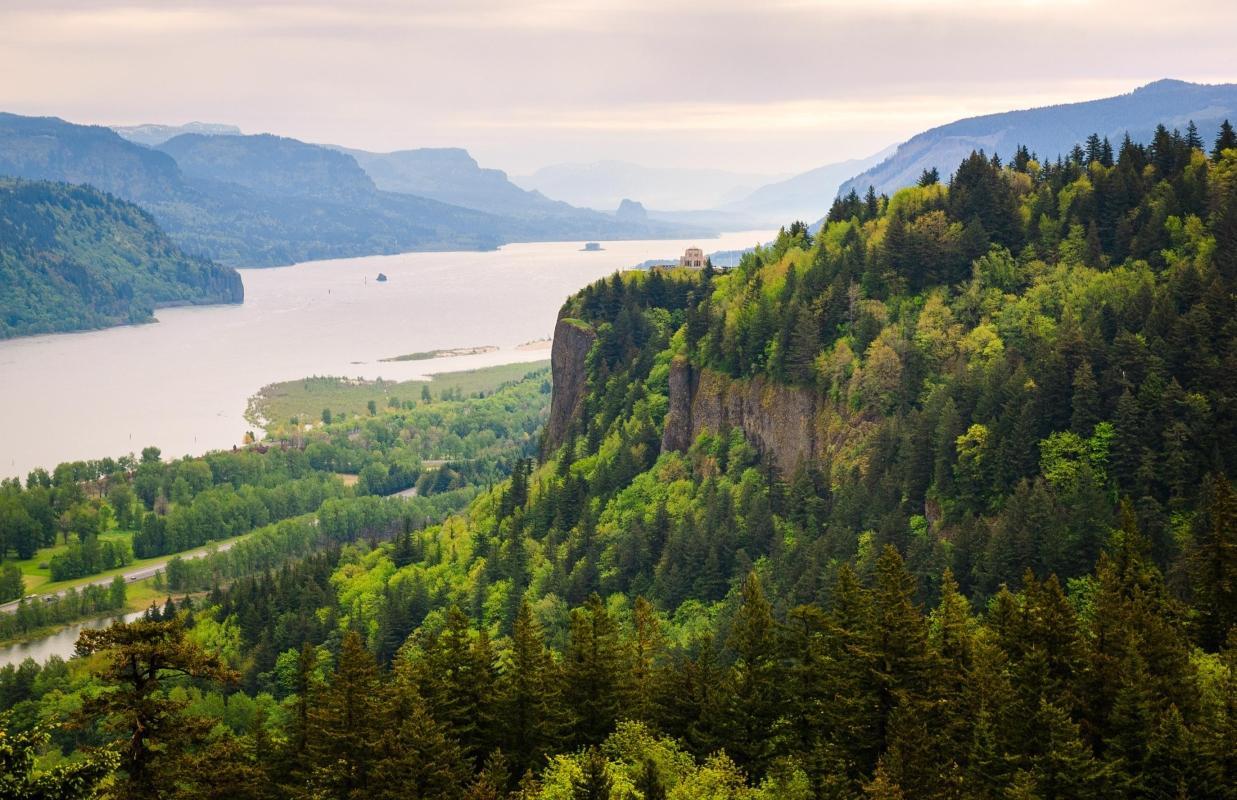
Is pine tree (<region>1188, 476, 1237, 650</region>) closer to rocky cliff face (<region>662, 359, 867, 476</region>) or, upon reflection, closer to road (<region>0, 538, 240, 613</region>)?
rocky cliff face (<region>662, 359, 867, 476</region>)

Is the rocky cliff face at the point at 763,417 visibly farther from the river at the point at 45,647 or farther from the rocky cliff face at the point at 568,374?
the river at the point at 45,647

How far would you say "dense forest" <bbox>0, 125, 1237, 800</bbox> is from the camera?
35.6 m

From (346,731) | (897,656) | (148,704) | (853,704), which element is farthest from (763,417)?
(148,704)

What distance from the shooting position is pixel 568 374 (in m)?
107

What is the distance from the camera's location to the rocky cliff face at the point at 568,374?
104 meters

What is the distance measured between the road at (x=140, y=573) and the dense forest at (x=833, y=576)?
744 inches

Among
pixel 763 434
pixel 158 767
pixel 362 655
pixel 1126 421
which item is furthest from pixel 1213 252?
pixel 158 767

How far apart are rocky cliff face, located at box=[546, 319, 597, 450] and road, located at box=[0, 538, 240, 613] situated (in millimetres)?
40426

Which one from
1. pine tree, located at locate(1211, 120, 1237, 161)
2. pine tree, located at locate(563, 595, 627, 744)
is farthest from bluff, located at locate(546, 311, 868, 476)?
pine tree, located at locate(563, 595, 627, 744)

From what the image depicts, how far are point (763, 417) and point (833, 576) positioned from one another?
19980mm

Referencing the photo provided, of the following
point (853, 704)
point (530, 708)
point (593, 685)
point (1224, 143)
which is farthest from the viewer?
point (1224, 143)

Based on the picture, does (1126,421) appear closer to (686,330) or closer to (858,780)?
(858,780)

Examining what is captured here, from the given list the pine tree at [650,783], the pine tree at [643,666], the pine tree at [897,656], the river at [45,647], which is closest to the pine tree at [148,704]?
the pine tree at [650,783]

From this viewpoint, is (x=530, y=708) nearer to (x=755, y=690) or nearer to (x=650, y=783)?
(x=755, y=690)
